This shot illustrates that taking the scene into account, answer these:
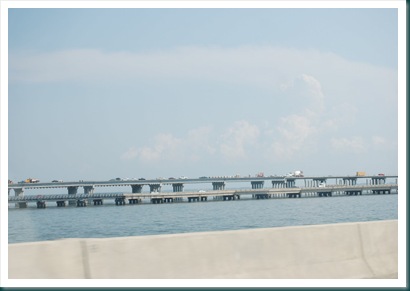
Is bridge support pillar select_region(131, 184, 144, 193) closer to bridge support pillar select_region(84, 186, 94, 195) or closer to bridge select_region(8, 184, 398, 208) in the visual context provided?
bridge select_region(8, 184, 398, 208)

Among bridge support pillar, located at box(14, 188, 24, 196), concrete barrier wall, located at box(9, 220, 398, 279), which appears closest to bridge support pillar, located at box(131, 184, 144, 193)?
bridge support pillar, located at box(14, 188, 24, 196)

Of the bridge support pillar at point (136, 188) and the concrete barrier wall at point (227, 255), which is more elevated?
the concrete barrier wall at point (227, 255)

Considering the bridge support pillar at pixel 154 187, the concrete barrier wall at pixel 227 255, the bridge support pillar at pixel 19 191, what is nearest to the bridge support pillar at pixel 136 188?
the bridge support pillar at pixel 154 187

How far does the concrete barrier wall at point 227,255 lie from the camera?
11.2 meters

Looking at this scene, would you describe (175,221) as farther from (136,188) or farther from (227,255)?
(136,188)

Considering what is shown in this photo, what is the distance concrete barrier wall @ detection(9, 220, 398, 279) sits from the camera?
440 inches

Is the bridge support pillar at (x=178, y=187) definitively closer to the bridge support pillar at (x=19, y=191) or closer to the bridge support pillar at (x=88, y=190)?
the bridge support pillar at (x=88, y=190)

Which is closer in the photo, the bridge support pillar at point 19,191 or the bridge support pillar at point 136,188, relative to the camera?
the bridge support pillar at point 19,191

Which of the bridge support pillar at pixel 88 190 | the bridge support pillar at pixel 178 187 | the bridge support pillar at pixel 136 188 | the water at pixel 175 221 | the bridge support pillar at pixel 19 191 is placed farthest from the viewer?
the bridge support pillar at pixel 178 187

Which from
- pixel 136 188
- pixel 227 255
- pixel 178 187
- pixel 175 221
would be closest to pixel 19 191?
pixel 136 188

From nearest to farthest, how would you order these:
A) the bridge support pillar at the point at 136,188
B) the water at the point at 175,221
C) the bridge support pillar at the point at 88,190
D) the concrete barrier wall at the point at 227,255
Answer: the concrete barrier wall at the point at 227,255 → the water at the point at 175,221 → the bridge support pillar at the point at 88,190 → the bridge support pillar at the point at 136,188

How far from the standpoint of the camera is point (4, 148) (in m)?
14.4

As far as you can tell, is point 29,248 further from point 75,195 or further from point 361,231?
point 75,195

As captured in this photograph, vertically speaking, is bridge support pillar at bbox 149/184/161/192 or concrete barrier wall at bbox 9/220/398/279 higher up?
concrete barrier wall at bbox 9/220/398/279
